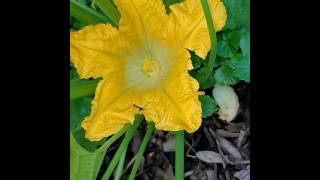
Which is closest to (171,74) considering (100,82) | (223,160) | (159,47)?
(159,47)

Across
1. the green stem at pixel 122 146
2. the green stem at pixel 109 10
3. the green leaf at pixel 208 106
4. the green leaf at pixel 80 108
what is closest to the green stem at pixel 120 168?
the green stem at pixel 122 146

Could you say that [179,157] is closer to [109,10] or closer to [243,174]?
[243,174]

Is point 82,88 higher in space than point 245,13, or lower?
lower

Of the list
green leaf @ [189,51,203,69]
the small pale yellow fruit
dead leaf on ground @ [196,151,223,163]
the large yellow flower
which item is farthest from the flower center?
dead leaf on ground @ [196,151,223,163]

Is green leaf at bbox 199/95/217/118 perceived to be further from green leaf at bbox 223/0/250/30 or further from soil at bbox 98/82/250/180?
green leaf at bbox 223/0/250/30

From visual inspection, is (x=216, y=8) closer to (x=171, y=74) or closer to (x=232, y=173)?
(x=171, y=74)

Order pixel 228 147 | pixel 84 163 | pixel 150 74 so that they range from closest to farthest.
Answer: pixel 84 163, pixel 150 74, pixel 228 147

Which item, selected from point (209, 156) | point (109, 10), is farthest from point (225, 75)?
point (109, 10)
